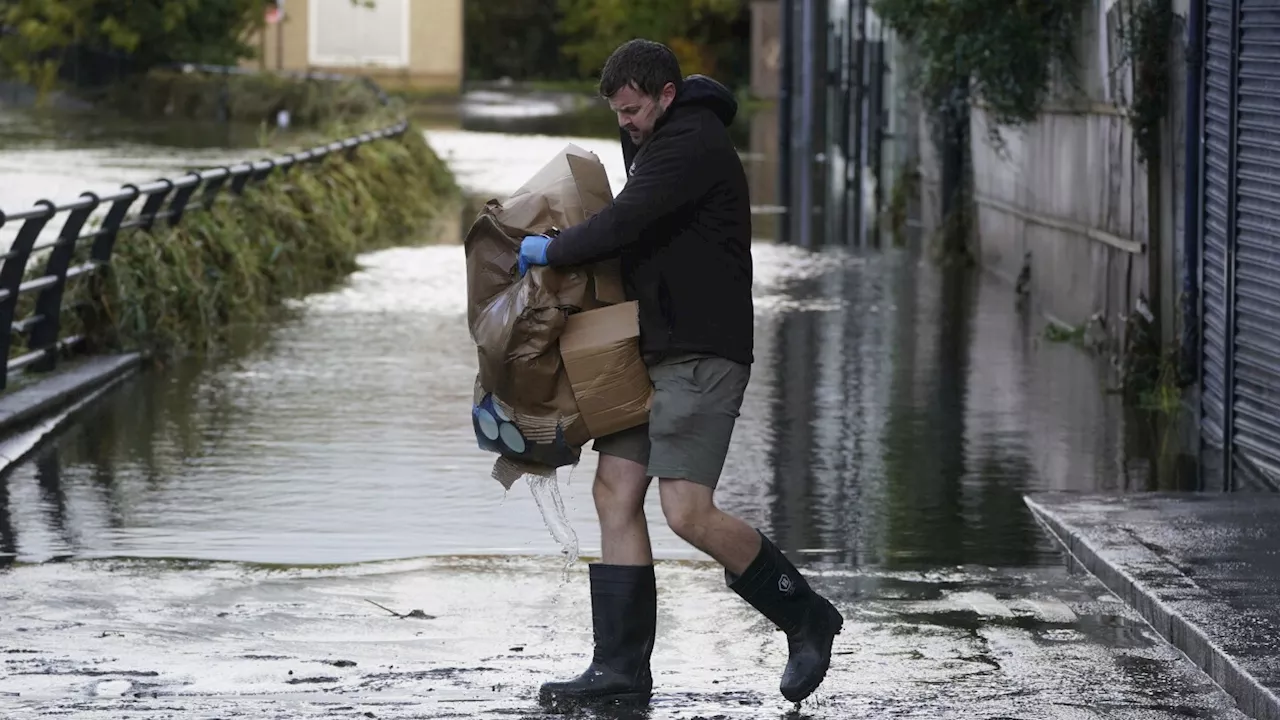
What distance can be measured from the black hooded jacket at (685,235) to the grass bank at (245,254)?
285 inches

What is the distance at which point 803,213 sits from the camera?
2600 cm

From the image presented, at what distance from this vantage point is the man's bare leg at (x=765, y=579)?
6.05 meters

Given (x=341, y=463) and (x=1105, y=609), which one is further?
(x=341, y=463)

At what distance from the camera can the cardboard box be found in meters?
6.11

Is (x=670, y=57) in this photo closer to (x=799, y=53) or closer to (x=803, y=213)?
(x=803, y=213)

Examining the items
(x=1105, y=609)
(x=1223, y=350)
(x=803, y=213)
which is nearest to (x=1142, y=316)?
(x=1223, y=350)

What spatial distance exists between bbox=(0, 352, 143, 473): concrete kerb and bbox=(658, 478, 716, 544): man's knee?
16.1 ft

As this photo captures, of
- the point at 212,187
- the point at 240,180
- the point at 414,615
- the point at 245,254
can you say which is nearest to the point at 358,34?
the point at 240,180

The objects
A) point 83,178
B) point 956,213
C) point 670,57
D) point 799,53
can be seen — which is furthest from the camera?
point 799,53

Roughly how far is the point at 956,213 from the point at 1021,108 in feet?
14.5

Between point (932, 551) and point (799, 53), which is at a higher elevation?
point (799, 53)

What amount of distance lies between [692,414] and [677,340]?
200 millimetres

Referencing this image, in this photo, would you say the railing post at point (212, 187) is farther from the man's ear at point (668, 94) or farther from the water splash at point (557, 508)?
the man's ear at point (668, 94)

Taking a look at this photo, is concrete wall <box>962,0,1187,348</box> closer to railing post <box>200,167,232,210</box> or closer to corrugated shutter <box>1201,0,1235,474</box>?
corrugated shutter <box>1201,0,1235,474</box>
